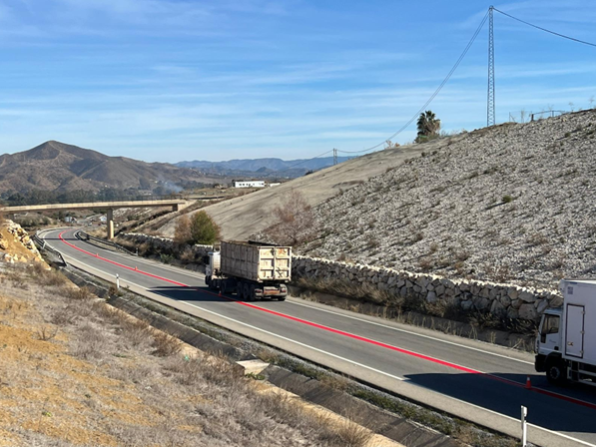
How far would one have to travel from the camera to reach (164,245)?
58.2 m

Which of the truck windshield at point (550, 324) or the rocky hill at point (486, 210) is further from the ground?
the rocky hill at point (486, 210)

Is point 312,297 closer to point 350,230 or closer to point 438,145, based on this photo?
point 350,230

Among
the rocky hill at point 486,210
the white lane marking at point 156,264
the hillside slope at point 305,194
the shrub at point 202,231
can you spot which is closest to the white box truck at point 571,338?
the rocky hill at point 486,210

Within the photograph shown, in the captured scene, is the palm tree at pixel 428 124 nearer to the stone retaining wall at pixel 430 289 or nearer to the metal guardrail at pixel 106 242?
the metal guardrail at pixel 106 242

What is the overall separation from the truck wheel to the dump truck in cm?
1634

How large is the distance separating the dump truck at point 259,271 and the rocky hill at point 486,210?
20.8ft

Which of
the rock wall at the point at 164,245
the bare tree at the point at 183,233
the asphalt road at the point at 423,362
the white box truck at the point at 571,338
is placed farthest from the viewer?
the bare tree at the point at 183,233

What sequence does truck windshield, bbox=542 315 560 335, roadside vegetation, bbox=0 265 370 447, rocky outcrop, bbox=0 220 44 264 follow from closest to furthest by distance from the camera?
roadside vegetation, bbox=0 265 370 447 → truck windshield, bbox=542 315 560 335 → rocky outcrop, bbox=0 220 44 264

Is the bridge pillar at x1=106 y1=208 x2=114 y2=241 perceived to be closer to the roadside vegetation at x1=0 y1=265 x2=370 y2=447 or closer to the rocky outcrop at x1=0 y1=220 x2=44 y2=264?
the rocky outcrop at x1=0 y1=220 x2=44 y2=264

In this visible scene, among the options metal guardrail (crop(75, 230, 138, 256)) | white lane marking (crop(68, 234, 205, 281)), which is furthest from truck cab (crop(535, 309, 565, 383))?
metal guardrail (crop(75, 230, 138, 256))

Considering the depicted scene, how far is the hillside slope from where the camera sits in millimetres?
58719

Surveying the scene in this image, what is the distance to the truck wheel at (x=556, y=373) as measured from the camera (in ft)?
46.2

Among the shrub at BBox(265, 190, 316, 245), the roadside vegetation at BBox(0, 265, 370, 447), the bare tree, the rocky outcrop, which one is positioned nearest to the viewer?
the roadside vegetation at BBox(0, 265, 370, 447)

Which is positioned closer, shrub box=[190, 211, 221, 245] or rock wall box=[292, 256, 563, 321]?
rock wall box=[292, 256, 563, 321]
